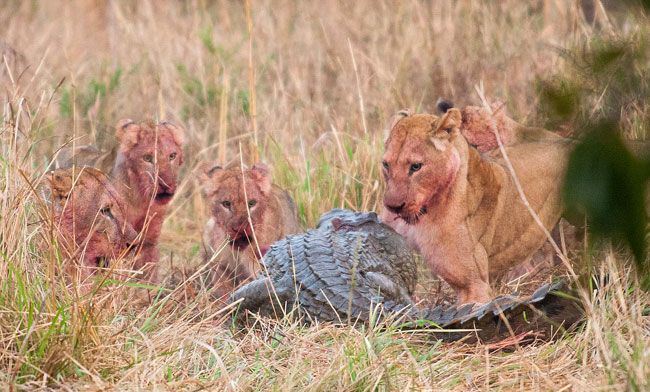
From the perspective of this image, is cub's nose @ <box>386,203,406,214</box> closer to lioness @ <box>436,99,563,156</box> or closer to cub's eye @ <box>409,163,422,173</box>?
cub's eye @ <box>409,163,422,173</box>

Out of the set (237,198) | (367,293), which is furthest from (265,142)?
(367,293)

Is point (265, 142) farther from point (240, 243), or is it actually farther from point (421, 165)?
point (421, 165)

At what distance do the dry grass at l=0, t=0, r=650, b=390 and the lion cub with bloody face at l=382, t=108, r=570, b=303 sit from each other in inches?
25.5

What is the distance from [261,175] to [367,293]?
1.61 metres

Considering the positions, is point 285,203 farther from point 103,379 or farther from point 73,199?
point 103,379

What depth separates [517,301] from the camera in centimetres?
432

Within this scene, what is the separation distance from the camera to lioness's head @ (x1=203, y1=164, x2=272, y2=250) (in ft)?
19.9

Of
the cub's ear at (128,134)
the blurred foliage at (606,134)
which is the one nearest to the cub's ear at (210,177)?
Result: the cub's ear at (128,134)

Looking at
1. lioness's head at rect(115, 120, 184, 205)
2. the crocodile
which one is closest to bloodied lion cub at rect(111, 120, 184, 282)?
lioness's head at rect(115, 120, 184, 205)

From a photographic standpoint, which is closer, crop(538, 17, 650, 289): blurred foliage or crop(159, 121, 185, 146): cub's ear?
crop(538, 17, 650, 289): blurred foliage

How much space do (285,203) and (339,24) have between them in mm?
4698

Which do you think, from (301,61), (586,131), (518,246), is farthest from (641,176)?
(301,61)

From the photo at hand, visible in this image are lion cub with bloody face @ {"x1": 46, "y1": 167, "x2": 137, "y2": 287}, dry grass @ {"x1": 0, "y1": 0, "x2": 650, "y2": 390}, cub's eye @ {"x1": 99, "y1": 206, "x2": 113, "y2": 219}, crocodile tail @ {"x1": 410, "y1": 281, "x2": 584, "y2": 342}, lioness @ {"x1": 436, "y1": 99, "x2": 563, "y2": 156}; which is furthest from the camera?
lioness @ {"x1": 436, "y1": 99, "x2": 563, "y2": 156}

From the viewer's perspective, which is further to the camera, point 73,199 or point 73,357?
point 73,199
